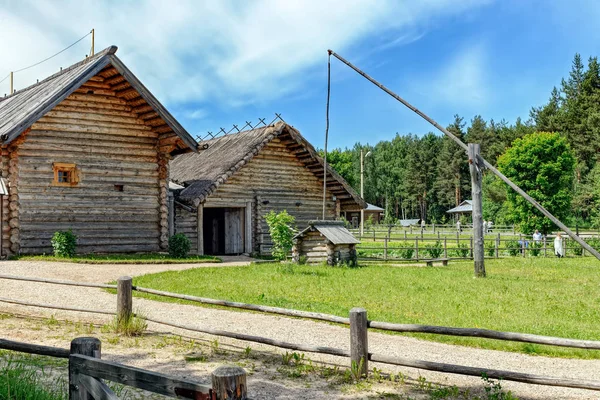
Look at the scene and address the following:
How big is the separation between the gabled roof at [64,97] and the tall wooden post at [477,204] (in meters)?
9.72

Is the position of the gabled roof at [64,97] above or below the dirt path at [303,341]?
above

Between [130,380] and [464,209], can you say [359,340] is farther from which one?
[464,209]

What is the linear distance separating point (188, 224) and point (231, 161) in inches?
124

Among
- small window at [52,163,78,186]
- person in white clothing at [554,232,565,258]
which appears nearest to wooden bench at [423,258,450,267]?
person in white clothing at [554,232,565,258]

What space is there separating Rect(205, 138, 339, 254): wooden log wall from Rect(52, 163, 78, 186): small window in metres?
5.80

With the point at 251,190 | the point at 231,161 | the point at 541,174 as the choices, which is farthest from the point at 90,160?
the point at 541,174

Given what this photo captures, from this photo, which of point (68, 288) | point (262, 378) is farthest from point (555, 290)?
point (68, 288)

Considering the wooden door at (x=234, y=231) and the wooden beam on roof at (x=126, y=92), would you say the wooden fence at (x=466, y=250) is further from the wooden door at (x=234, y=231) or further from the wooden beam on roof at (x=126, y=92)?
the wooden beam on roof at (x=126, y=92)

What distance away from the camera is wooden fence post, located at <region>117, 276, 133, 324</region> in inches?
352

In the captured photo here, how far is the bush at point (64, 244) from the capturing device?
18.3m

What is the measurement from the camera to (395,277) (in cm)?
1753

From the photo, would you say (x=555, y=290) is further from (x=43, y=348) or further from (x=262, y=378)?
(x=43, y=348)

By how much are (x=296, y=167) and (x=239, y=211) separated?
3373 mm

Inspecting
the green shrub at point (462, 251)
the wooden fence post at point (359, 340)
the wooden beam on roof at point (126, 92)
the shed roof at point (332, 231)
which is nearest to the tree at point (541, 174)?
the green shrub at point (462, 251)
